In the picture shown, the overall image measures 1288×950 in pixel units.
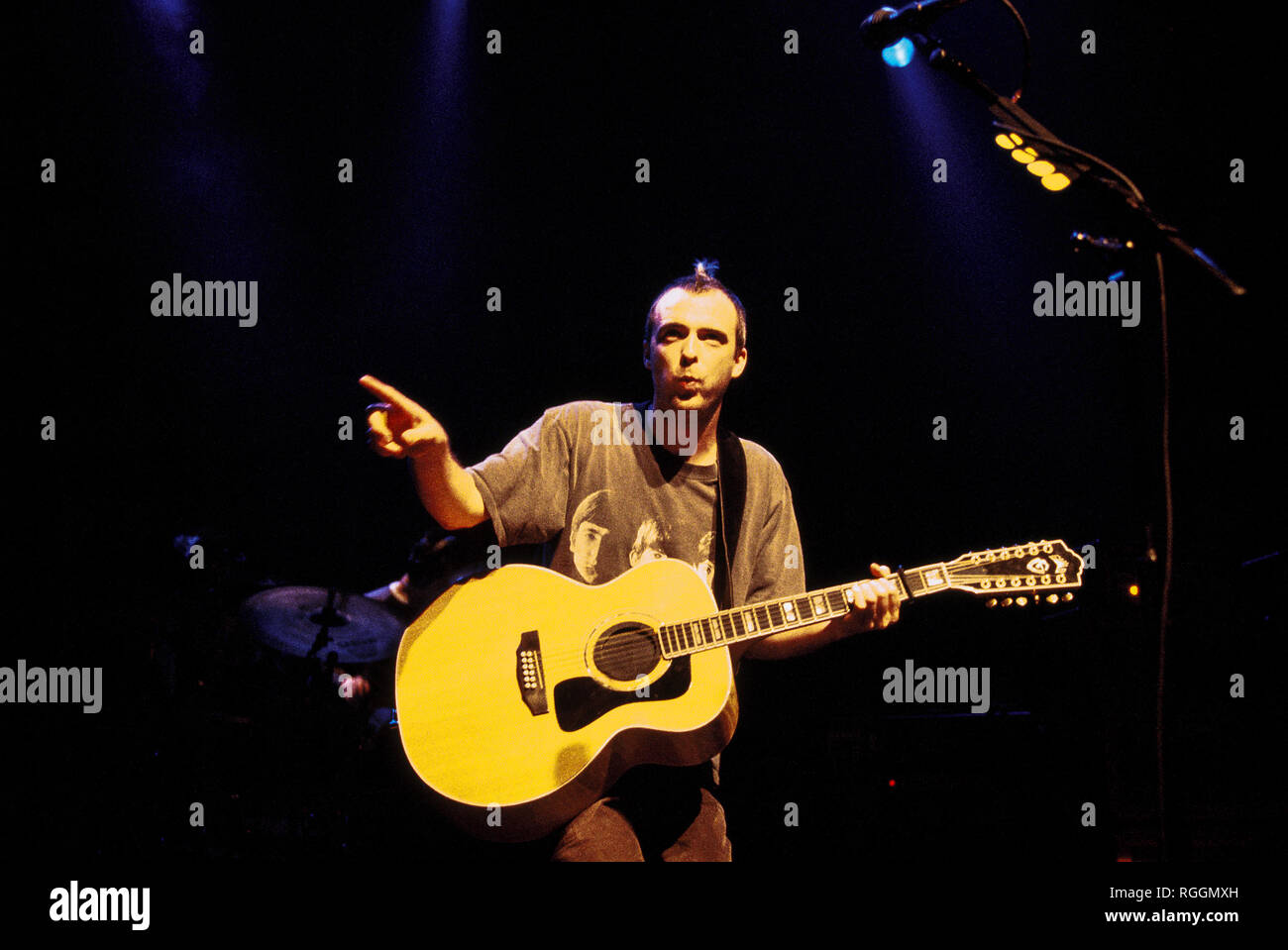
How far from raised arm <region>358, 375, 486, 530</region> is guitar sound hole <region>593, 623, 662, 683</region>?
0.57m

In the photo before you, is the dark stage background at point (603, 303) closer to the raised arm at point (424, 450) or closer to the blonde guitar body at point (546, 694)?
the blonde guitar body at point (546, 694)

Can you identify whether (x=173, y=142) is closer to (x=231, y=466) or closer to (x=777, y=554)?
(x=231, y=466)

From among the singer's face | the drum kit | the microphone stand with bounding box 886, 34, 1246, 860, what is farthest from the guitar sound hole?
the drum kit

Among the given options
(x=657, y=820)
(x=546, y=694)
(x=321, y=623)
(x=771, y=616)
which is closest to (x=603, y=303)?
(x=321, y=623)

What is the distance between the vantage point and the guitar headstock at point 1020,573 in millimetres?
2871

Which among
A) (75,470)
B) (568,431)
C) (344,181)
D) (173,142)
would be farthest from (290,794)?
(173,142)

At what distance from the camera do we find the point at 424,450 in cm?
256

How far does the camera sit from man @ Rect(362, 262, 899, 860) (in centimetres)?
264

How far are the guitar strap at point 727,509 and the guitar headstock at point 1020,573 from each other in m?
0.72

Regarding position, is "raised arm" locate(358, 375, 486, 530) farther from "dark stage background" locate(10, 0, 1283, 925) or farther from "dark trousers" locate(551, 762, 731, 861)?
"dark stage background" locate(10, 0, 1283, 925)

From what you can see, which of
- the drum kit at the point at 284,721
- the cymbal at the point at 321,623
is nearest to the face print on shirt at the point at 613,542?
the drum kit at the point at 284,721

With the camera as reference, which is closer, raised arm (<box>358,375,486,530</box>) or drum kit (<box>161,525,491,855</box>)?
raised arm (<box>358,375,486,530</box>)

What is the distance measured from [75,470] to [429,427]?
4048 mm

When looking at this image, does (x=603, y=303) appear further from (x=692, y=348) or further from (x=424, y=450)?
(x=424, y=450)
